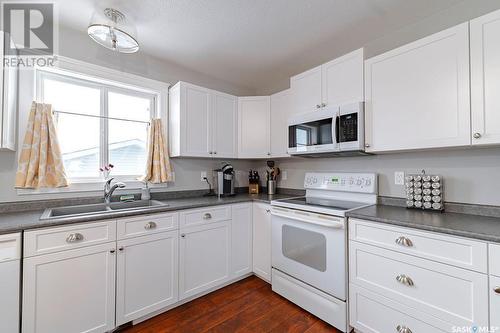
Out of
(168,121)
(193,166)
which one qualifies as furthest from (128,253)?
(168,121)

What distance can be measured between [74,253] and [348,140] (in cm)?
222

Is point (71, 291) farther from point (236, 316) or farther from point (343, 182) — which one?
point (343, 182)

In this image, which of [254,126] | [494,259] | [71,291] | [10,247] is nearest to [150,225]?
[71,291]

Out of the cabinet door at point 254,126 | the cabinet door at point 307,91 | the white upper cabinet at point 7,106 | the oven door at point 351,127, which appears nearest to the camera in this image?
the white upper cabinet at point 7,106

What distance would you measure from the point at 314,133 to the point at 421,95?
0.85 m

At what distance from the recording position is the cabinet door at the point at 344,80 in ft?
6.13

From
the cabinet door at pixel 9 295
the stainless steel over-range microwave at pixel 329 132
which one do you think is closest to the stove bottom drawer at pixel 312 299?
the stainless steel over-range microwave at pixel 329 132

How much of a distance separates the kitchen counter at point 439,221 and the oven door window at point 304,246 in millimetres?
376

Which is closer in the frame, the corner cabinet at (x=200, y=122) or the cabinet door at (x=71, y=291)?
the cabinet door at (x=71, y=291)

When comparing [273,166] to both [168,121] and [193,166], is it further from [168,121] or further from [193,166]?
[168,121]

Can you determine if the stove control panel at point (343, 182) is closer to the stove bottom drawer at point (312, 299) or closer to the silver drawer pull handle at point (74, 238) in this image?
the stove bottom drawer at point (312, 299)

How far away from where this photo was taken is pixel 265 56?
95.0 inches

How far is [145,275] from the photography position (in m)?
1.75

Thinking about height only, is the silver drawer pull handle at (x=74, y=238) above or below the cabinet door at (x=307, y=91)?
below
